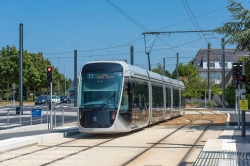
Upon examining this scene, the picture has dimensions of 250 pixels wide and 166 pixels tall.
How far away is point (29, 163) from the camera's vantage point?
1219 centimetres

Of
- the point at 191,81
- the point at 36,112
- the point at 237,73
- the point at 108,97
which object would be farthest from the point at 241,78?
the point at 191,81

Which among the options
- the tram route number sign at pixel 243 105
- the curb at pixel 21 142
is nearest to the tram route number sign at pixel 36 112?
the curb at pixel 21 142

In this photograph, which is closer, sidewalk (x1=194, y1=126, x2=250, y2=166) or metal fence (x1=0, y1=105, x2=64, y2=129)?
sidewalk (x1=194, y1=126, x2=250, y2=166)

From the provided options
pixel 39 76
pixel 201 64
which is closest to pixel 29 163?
pixel 39 76

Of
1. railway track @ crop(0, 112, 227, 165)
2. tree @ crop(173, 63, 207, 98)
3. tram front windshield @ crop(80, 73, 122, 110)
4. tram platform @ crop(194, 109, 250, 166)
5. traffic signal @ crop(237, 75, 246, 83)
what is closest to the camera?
tram platform @ crop(194, 109, 250, 166)

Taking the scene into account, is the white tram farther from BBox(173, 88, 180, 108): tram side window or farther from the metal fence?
BBox(173, 88, 180, 108): tram side window

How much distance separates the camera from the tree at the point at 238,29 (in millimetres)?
22953

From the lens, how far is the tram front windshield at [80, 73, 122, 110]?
19.3 m

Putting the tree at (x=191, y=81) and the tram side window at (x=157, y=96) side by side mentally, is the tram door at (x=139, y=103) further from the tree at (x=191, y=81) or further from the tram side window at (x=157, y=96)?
the tree at (x=191, y=81)

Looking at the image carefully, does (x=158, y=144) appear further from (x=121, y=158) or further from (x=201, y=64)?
(x=201, y=64)

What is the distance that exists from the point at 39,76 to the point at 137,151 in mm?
65134

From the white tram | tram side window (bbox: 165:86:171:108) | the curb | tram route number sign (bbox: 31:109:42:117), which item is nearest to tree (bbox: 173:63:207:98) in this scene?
tram side window (bbox: 165:86:171:108)

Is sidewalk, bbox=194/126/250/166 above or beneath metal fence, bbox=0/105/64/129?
beneath

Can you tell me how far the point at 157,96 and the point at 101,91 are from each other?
8187mm
